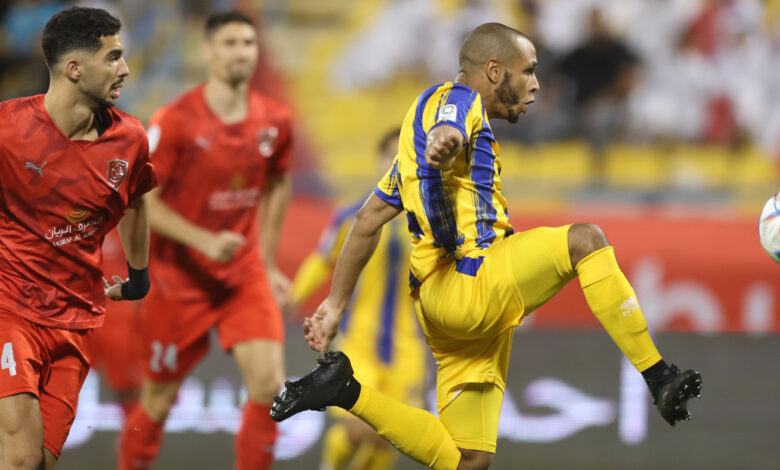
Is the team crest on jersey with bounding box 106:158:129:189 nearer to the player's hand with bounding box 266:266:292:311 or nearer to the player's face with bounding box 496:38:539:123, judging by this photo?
the player's face with bounding box 496:38:539:123

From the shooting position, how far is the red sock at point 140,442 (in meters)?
5.47

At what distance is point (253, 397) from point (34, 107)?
1899mm

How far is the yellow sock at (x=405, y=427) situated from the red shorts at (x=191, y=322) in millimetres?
1425

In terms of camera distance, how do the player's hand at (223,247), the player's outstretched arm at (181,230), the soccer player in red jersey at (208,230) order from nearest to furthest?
the player's hand at (223,247) < the player's outstretched arm at (181,230) < the soccer player in red jersey at (208,230)

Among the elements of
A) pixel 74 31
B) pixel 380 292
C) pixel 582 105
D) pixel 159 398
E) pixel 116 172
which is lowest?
pixel 159 398

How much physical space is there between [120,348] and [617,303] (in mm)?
3907

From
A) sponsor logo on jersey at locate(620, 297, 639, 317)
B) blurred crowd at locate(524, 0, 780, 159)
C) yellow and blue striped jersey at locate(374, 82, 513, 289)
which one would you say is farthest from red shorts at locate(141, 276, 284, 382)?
blurred crowd at locate(524, 0, 780, 159)

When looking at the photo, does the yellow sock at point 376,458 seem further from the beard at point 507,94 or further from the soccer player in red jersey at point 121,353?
the beard at point 507,94

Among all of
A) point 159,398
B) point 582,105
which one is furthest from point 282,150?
point 582,105

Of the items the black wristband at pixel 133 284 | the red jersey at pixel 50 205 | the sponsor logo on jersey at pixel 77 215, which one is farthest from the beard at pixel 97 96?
the black wristband at pixel 133 284

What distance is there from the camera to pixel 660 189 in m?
9.39

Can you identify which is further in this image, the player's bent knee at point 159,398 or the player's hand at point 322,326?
the player's bent knee at point 159,398

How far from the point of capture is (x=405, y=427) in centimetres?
411

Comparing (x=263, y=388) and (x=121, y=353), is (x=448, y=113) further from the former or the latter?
(x=121, y=353)
